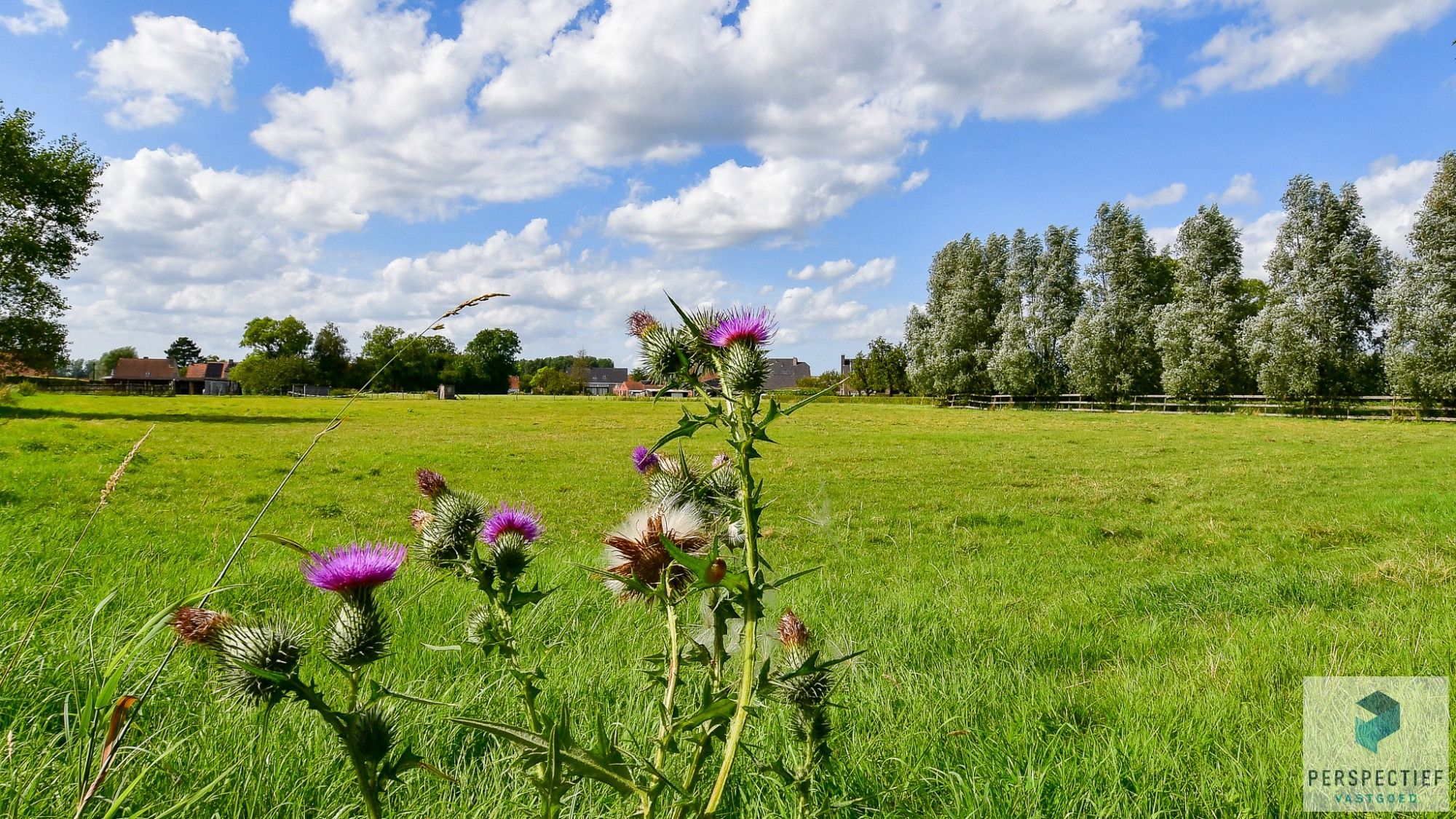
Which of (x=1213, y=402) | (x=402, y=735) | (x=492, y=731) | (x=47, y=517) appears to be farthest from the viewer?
(x=1213, y=402)

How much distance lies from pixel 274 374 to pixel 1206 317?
81.9 meters

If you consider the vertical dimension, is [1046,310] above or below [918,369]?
above

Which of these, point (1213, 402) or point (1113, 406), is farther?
point (1113, 406)

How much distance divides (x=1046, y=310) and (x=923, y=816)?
4891 cm

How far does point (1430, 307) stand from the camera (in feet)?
93.9

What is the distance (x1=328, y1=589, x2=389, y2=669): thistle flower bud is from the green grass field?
7.2 inches

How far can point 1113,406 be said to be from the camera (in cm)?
4188

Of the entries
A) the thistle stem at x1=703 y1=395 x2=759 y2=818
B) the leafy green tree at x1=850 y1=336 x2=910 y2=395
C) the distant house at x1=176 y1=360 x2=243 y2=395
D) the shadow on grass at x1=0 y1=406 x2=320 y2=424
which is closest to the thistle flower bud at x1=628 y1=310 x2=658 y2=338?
the thistle stem at x1=703 y1=395 x2=759 y2=818

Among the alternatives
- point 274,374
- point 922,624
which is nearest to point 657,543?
point 922,624

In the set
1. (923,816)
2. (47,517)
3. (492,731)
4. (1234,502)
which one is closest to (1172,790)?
(923,816)

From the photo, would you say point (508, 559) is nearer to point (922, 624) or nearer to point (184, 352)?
point (922, 624)

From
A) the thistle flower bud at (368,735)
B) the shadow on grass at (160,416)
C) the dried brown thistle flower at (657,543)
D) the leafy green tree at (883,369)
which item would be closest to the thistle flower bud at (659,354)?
the dried brown thistle flower at (657,543)

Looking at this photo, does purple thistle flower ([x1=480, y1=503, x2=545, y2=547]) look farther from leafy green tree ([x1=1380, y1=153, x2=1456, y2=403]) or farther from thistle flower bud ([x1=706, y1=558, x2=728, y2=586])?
leafy green tree ([x1=1380, y1=153, x2=1456, y2=403])

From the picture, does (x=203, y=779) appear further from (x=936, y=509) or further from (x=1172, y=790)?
(x=936, y=509)
